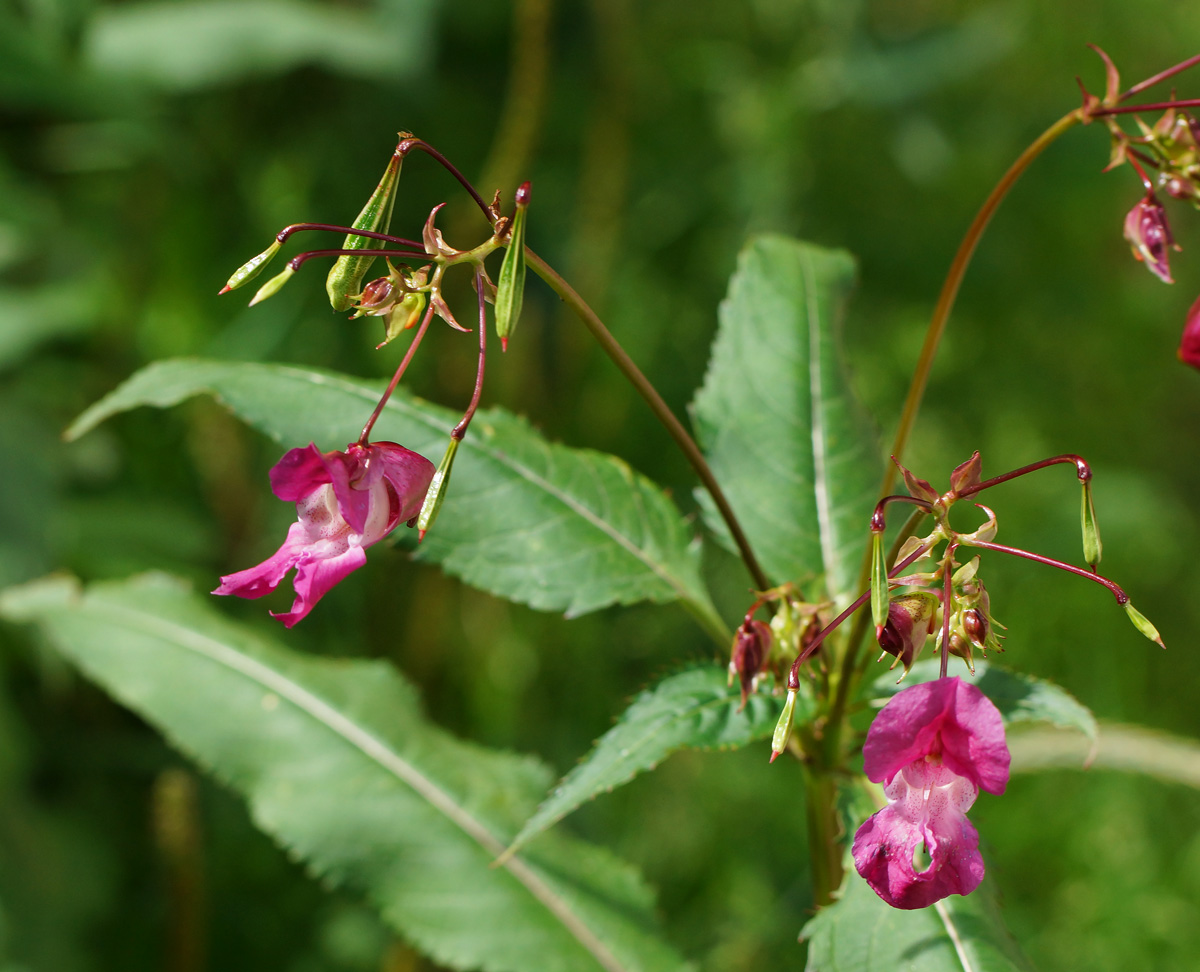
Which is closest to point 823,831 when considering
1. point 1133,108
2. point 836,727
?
point 836,727

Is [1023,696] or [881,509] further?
[1023,696]

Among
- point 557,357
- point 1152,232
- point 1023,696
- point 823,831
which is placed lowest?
point 557,357

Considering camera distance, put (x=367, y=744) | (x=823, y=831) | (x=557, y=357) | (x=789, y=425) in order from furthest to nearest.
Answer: (x=557, y=357)
(x=367, y=744)
(x=789, y=425)
(x=823, y=831)

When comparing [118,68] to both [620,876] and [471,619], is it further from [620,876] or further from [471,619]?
[620,876]

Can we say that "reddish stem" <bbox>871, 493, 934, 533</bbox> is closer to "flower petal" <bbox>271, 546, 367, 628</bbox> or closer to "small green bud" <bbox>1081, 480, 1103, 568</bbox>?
"small green bud" <bbox>1081, 480, 1103, 568</bbox>

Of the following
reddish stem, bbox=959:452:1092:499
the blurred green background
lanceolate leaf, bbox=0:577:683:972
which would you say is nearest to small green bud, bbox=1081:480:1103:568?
reddish stem, bbox=959:452:1092:499

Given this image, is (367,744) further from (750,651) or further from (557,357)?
(557,357)
